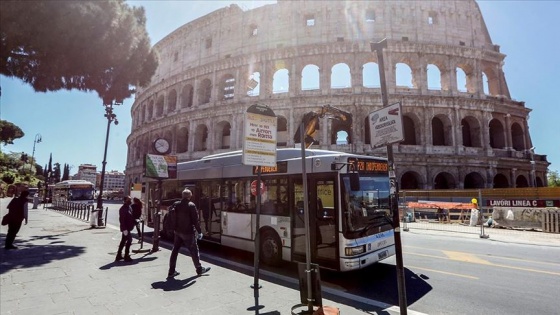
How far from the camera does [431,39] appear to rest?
1154 inches

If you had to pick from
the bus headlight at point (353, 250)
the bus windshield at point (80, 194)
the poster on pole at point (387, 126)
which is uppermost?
the poster on pole at point (387, 126)

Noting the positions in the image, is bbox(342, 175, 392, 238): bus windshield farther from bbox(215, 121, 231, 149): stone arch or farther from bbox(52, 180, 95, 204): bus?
bbox(52, 180, 95, 204): bus

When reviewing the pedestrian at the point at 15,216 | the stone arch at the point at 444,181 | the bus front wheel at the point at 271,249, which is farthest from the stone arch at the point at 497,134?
the pedestrian at the point at 15,216

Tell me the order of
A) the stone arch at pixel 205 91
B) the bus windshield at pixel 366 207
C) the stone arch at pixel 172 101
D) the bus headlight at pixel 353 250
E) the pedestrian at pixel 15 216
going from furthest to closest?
the stone arch at pixel 172 101 → the stone arch at pixel 205 91 → the pedestrian at pixel 15 216 → the bus windshield at pixel 366 207 → the bus headlight at pixel 353 250

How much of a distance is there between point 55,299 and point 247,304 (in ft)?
9.98

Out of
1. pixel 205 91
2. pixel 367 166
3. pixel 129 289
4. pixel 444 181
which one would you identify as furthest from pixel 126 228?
pixel 444 181

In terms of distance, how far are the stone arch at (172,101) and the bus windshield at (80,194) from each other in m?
14.0

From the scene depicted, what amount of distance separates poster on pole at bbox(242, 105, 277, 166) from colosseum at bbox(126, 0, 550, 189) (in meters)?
21.9

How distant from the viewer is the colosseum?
26.8 metres

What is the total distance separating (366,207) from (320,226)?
1062mm

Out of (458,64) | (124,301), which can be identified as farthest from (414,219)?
(458,64)

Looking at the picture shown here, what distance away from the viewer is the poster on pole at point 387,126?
3266 millimetres

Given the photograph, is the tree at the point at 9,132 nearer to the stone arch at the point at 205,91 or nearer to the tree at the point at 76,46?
the stone arch at the point at 205,91

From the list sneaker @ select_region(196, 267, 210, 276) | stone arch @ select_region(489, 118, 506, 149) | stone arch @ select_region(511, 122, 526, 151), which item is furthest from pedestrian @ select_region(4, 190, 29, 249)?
stone arch @ select_region(511, 122, 526, 151)
